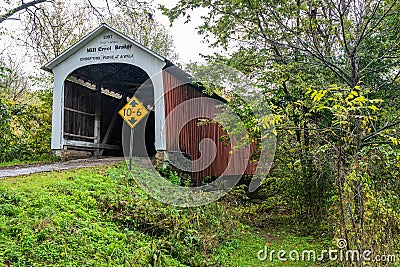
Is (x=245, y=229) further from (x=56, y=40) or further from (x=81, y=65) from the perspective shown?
(x=56, y=40)

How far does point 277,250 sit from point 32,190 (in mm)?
4076

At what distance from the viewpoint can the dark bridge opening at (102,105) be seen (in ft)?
35.0

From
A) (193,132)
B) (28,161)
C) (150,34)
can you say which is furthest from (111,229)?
(150,34)

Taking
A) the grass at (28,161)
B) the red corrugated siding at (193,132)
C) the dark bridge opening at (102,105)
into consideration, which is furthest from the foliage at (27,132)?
the red corrugated siding at (193,132)

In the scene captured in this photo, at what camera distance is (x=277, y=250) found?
6250 millimetres

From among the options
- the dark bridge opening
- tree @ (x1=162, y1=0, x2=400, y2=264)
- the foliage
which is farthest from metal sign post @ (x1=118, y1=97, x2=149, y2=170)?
the foliage

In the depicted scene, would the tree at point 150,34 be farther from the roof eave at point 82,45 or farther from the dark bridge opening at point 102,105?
the roof eave at point 82,45

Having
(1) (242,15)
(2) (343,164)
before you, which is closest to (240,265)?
(2) (343,164)

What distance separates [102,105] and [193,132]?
3.95 metres

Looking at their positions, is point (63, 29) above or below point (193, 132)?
above

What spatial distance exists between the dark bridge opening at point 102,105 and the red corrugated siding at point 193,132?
1909 mm

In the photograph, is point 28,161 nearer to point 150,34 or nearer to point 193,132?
point 193,132

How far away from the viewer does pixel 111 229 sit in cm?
477

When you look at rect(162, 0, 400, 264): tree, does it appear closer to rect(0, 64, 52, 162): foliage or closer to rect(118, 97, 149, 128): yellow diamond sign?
rect(118, 97, 149, 128): yellow diamond sign
